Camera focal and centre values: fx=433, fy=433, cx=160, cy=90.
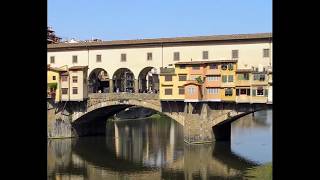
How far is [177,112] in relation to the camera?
107 ft

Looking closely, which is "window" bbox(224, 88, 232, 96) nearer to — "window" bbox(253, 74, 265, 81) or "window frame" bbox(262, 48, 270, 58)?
"window" bbox(253, 74, 265, 81)

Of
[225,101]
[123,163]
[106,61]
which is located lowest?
[123,163]

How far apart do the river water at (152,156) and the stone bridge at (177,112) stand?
1153 mm

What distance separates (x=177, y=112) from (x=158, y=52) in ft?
16.5

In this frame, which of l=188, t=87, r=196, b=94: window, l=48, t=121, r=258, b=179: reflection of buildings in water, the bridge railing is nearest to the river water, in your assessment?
l=48, t=121, r=258, b=179: reflection of buildings in water

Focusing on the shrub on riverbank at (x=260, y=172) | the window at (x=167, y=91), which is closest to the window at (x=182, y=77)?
the window at (x=167, y=91)

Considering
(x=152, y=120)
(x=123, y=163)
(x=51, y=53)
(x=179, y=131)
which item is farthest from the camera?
(x=152, y=120)

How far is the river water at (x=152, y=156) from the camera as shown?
22.1m

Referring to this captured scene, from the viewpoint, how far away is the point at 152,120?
52031 millimetres

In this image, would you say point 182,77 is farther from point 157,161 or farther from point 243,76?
point 157,161

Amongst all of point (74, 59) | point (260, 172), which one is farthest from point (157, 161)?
point (74, 59)
